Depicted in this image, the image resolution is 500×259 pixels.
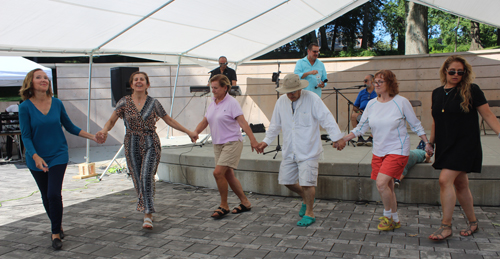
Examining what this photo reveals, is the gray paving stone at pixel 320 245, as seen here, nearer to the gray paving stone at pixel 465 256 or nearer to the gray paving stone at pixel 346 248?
the gray paving stone at pixel 346 248

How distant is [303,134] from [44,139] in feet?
8.91

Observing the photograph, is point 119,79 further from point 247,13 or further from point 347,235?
point 347,235

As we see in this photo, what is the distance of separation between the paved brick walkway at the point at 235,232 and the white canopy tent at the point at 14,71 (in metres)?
7.10

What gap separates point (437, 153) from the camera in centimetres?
374

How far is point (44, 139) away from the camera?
3850mm

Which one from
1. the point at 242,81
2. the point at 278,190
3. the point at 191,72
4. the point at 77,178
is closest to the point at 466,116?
the point at 278,190

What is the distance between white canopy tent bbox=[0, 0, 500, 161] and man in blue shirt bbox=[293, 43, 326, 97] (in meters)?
1.51

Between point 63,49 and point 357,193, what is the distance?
5.79 meters

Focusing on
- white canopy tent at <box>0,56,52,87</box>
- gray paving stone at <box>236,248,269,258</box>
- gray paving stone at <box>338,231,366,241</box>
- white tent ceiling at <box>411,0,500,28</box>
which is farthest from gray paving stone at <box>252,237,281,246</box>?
white canopy tent at <box>0,56,52,87</box>

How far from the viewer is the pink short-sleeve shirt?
4758 millimetres

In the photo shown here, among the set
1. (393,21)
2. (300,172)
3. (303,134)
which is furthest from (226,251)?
(393,21)

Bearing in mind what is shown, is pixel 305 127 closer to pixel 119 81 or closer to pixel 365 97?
pixel 365 97

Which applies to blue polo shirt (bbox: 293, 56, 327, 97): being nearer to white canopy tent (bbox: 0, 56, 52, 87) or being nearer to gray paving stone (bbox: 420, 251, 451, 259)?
gray paving stone (bbox: 420, 251, 451, 259)

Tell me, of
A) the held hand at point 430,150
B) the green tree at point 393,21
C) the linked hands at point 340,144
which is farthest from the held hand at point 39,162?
the green tree at point 393,21
